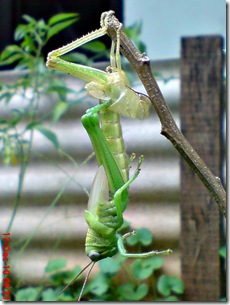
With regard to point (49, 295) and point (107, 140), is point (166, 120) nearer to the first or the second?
point (107, 140)

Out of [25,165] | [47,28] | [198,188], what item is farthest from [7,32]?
[198,188]

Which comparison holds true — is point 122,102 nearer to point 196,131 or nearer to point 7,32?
point 196,131

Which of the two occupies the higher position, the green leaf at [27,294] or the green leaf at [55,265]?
the green leaf at [55,265]

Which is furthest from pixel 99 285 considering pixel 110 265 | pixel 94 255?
pixel 94 255

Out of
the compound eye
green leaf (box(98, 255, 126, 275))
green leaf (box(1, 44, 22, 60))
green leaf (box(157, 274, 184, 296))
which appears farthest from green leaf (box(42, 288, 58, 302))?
the compound eye

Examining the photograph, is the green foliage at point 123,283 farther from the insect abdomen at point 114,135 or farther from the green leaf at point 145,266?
the insect abdomen at point 114,135

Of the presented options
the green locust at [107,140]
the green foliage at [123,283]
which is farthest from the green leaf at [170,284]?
the green locust at [107,140]

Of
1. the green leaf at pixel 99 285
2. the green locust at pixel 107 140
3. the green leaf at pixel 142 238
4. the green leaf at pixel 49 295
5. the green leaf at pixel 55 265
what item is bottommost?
the green leaf at pixel 49 295
